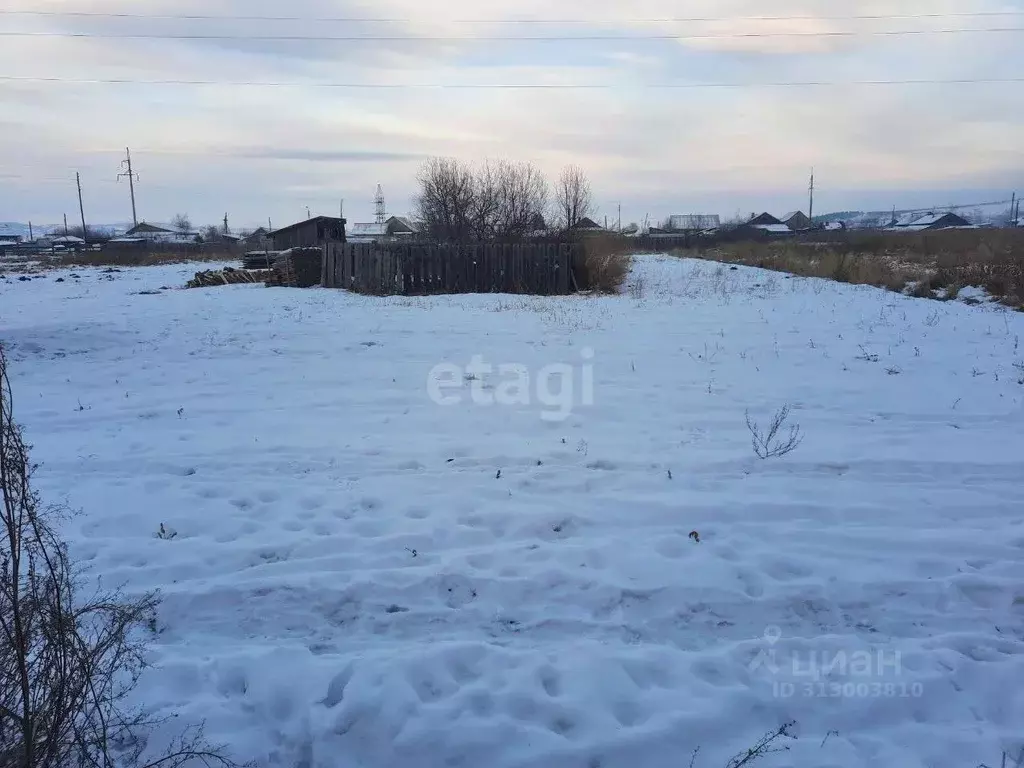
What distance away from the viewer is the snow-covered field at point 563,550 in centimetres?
270

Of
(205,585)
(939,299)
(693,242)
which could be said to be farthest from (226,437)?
(693,242)

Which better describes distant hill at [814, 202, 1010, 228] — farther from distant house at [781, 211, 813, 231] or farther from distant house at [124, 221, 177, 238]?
distant house at [124, 221, 177, 238]

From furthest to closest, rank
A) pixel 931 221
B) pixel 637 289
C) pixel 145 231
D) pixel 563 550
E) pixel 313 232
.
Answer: pixel 931 221 → pixel 145 231 → pixel 313 232 → pixel 637 289 → pixel 563 550

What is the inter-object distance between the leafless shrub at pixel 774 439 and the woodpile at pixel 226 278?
19.4 metres

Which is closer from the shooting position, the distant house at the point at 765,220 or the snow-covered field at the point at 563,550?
the snow-covered field at the point at 563,550

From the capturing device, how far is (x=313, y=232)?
3484cm

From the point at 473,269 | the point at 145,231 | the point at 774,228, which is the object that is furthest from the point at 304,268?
the point at 774,228

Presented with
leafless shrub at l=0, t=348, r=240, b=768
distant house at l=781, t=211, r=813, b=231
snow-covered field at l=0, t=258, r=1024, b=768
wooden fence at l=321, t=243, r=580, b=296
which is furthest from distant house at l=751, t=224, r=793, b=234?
leafless shrub at l=0, t=348, r=240, b=768

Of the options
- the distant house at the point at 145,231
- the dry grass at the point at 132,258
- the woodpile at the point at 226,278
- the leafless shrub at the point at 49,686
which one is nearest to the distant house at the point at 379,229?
the dry grass at the point at 132,258

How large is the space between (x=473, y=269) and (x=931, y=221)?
8693cm

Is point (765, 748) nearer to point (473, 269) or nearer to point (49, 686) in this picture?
point (49, 686)

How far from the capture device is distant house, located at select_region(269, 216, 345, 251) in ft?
111

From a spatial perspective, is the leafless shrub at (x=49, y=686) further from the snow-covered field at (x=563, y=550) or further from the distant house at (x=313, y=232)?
the distant house at (x=313, y=232)

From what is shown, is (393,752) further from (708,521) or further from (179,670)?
(708,521)
